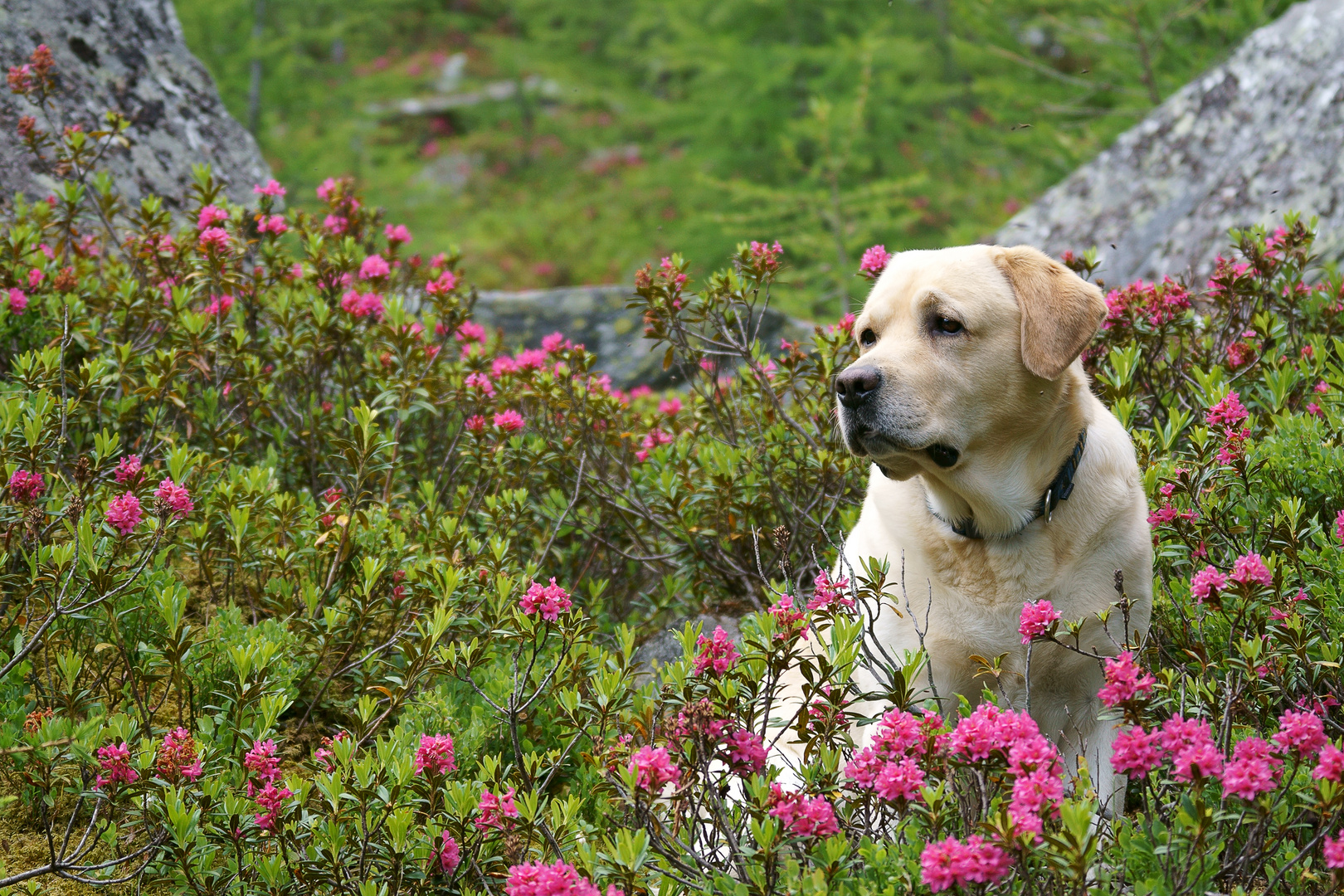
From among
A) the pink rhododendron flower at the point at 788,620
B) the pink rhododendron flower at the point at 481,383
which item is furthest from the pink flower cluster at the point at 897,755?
the pink rhododendron flower at the point at 481,383

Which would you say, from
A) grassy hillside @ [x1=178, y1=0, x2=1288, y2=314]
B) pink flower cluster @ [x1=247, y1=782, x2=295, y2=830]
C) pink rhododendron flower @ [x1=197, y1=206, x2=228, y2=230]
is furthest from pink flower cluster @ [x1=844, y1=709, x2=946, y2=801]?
grassy hillside @ [x1=178, y1=0, x2=1288, y2=314]

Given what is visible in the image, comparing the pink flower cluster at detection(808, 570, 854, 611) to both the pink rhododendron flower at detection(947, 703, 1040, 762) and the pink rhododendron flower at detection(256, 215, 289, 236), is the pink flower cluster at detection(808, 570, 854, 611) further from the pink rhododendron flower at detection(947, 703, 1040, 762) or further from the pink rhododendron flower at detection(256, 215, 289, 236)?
the pink rhododendron flower at detection(256, 215, 289, 236)

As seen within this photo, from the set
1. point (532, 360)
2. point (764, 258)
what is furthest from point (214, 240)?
point (764, 258)

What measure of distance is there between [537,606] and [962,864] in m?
1.26

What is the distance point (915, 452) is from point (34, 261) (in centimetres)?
365

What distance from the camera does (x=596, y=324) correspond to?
812 cm

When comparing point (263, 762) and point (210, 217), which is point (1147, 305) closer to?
point (263, 762)

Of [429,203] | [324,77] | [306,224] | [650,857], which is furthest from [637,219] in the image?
[650,857]

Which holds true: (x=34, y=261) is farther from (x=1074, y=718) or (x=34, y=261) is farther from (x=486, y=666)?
(x=1074, y=718)

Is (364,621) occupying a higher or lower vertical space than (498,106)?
higher

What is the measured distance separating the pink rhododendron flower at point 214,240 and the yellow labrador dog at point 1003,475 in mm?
2660

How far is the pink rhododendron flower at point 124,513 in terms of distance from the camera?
2.76 metres

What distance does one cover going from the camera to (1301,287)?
14.3 ft

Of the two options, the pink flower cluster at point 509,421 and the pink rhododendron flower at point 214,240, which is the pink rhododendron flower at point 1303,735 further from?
the pink rhododendron flower at point 214,240
